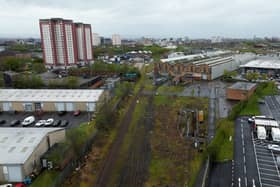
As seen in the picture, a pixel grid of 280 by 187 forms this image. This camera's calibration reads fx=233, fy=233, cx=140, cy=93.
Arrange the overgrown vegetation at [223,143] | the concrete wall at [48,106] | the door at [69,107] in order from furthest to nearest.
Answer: the door at [69,107], the concrete wall at [48,106], the overgrown vegetation at [223,143]

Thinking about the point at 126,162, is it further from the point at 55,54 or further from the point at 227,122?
the point at 55,54

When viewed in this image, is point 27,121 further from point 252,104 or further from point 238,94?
point 252,104

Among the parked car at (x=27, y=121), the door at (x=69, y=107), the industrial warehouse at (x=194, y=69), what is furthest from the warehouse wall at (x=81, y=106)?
the industrial warehouse at (x=194, y=69)

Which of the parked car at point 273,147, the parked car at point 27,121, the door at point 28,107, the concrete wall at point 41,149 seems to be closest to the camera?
the concrete wall at point 41,149

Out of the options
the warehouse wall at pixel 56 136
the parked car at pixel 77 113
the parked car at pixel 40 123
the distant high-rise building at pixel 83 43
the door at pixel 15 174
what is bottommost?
the door at pixel 15 174

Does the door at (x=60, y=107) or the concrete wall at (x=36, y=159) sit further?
the door at (x=60, y=107)

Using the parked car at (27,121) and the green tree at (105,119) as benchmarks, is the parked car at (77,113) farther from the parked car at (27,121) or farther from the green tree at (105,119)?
the green tree at (105,119)

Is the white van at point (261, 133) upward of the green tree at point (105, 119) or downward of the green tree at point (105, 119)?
downward

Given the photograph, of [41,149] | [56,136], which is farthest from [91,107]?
[41,149]
